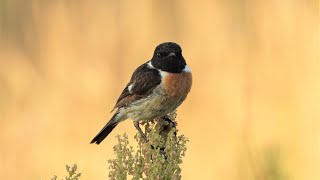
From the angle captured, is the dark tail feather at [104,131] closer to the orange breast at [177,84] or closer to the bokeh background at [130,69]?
the orange breast at [177,84]

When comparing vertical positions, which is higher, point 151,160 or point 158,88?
point 158,88

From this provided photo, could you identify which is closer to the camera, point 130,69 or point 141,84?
point 141,84

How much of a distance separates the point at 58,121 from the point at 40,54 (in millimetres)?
491

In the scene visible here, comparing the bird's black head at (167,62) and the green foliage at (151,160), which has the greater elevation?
the bird's black head at (167,62)

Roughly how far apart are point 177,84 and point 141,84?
0.21m

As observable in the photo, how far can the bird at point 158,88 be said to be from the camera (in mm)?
4250

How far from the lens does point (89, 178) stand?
17.6ft

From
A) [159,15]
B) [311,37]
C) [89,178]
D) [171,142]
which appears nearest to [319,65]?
[311,37]

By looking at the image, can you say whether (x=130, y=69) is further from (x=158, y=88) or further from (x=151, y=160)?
(x=151, y=160)

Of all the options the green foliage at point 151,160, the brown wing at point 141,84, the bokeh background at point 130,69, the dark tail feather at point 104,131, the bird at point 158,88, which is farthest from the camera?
the bokeh background at point 130,69

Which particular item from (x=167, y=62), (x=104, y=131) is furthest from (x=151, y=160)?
(x=104, y=131)

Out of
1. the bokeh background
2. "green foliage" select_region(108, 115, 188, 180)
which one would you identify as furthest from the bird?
"green foliage" select_region(108, 115, 188, 180)

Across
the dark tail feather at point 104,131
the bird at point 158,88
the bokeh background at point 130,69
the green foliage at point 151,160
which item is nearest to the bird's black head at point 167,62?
the bird at point 158,88

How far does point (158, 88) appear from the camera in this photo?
436cm
